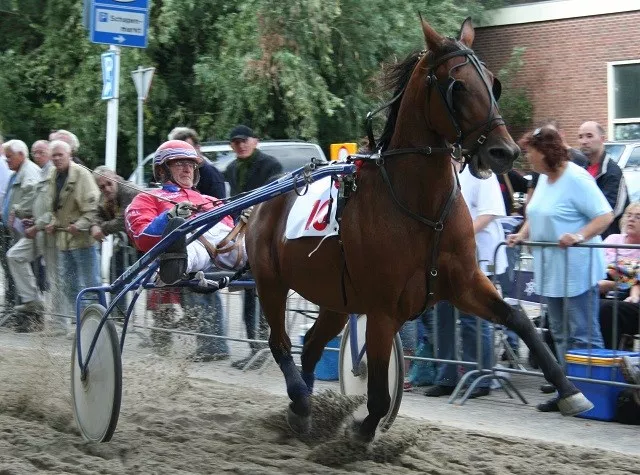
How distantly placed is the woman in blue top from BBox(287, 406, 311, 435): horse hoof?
1.91m

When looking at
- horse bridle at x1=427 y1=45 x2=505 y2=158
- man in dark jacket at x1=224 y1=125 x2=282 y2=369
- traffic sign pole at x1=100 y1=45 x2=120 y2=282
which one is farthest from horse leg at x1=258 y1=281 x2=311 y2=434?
traffic sign pole at x1=100 y1=45 x2=120 y2=282

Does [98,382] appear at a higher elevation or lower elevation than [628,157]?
lower

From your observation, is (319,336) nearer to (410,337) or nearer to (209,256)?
(209,256)

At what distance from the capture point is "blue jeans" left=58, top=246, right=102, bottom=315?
35.6ft

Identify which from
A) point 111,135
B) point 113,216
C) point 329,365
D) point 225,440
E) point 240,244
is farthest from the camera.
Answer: point 111,135

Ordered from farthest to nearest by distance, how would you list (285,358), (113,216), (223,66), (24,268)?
(223,66), (24,268), (113,216), (285,358)

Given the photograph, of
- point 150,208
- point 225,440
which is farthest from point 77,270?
point 225,440

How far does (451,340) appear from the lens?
8.10 m

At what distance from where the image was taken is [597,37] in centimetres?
2302

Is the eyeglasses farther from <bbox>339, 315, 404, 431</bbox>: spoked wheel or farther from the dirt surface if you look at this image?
the dirt surface

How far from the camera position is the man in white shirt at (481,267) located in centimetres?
780

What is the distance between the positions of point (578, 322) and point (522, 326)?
7.64 feet

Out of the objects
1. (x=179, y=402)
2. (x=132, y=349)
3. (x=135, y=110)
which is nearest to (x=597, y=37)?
(x=135, y=110)

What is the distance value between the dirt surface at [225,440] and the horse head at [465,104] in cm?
165
